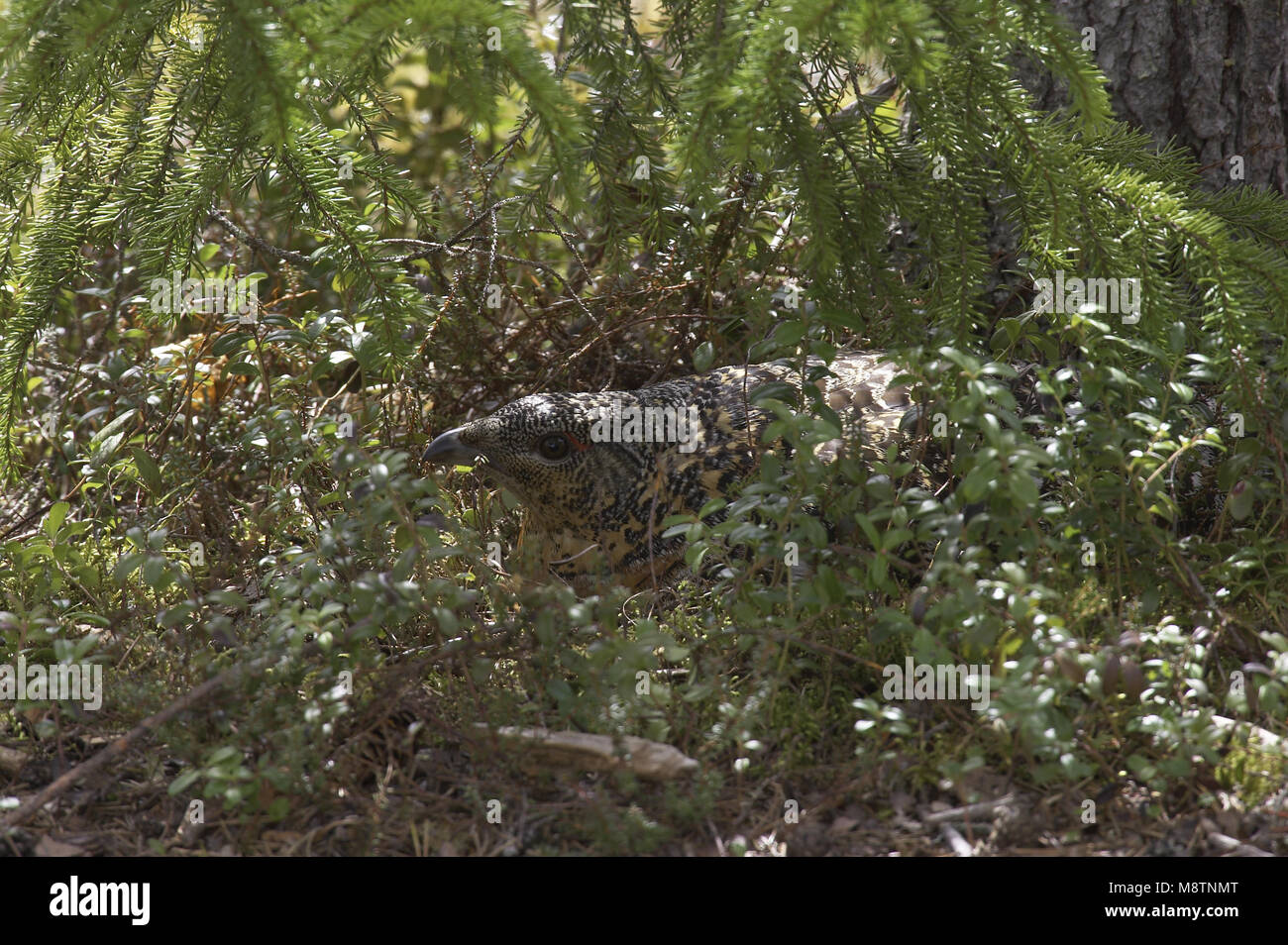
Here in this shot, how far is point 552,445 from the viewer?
392cm

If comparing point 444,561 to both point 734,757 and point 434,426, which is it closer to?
point 434,426

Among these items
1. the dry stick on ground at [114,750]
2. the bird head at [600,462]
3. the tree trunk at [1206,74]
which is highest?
the tree trunk at [1206,74]

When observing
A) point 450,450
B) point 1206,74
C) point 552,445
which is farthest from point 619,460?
point 1206,74

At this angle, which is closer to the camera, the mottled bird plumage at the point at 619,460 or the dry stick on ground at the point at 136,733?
the dry stick on ground at the point at 136,733

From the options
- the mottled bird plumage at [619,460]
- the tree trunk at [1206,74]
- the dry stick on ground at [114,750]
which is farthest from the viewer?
the tree trunk at [1206,74]

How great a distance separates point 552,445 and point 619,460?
0.25m

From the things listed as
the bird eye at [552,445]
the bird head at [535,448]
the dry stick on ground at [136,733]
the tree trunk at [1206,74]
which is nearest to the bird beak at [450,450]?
the bird head at [535,448]

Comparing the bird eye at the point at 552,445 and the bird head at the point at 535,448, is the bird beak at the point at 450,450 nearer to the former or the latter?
the bird head at the point at 535,448

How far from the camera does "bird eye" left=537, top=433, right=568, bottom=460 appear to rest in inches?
154

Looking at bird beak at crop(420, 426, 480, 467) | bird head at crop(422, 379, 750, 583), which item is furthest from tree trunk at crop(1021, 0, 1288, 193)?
bird beak at crop(420, 426, 480, 467)

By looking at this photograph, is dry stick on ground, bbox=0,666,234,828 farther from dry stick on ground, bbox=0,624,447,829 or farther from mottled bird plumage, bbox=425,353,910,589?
mottled bird plumage, bbox=425,353,910,589

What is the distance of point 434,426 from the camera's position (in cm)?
462

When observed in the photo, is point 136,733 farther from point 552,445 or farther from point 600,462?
point 600,462

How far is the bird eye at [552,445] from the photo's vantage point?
3.92m
